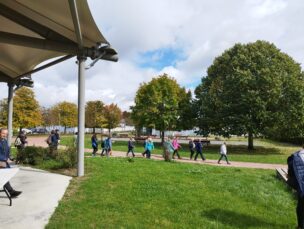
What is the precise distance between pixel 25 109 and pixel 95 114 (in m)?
17.1

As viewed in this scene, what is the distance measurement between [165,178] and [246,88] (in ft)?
76.8

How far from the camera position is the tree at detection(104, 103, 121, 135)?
74312mm

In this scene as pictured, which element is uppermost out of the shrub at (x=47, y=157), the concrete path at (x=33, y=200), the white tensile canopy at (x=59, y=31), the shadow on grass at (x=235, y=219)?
the white tensile canopy at (x=59, y=31)

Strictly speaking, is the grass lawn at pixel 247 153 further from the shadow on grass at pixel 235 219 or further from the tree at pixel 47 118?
the tree at pixel 47 118

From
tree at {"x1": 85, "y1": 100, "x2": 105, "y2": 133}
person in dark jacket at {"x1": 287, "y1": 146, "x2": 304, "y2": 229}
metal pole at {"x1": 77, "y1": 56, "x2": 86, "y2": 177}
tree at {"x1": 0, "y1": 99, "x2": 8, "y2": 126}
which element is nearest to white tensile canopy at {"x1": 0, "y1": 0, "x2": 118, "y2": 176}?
metal pole at {"x1": 77, "y1": 56, "x2": 86, "y2": 177}

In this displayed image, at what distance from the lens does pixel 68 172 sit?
39.1ft

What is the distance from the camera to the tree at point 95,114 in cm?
7350

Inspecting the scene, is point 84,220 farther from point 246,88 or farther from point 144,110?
point 144,110

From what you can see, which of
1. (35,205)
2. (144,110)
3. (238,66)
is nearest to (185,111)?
(144,110)

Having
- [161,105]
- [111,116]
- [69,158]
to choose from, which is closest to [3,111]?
[111,116]

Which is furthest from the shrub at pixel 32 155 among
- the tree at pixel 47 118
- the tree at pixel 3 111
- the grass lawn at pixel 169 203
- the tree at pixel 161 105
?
the tree at pixel 47 118

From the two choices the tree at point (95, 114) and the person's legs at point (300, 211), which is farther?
the tree at point (95, 114)

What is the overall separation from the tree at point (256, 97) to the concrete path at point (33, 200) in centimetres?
2389

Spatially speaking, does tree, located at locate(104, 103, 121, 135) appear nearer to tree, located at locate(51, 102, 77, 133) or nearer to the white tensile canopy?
tree, located at locate(51, 102, 77, 133)
